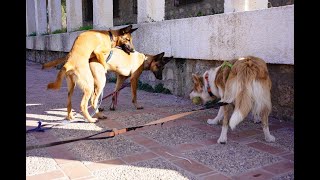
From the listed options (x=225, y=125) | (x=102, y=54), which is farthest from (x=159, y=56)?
(x=225, y=125)

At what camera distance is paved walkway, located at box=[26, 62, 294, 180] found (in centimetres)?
309

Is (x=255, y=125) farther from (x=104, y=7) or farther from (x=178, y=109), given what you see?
(x=104, y=7)

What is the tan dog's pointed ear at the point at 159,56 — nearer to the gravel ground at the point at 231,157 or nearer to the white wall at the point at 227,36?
the white wall at the point at 227,36

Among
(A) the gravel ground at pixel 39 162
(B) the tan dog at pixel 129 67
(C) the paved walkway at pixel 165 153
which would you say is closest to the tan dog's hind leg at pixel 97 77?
(B) the tan dog at pixel 129 67

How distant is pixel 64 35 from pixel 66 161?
396 inches

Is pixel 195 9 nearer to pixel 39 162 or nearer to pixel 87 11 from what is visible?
pixel 39 162

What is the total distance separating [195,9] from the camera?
10.7 m

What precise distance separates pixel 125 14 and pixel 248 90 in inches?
490

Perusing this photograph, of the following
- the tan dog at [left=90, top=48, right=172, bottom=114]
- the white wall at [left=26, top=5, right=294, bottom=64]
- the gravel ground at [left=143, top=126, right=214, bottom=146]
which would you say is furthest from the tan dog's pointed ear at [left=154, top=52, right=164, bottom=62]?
the gravel ground at [left=143, top=126, right=214, bottom=146]

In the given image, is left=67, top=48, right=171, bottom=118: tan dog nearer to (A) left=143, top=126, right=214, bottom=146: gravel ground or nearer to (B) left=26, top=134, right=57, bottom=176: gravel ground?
(A) left=143, top=126, right=214, bottom=146: gravel ground

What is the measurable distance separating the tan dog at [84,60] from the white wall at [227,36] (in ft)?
5.54

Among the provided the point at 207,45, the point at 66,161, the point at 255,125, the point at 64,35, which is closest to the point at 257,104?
the point at 255,125

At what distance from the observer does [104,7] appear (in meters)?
10.2

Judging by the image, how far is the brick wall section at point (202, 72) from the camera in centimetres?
479
